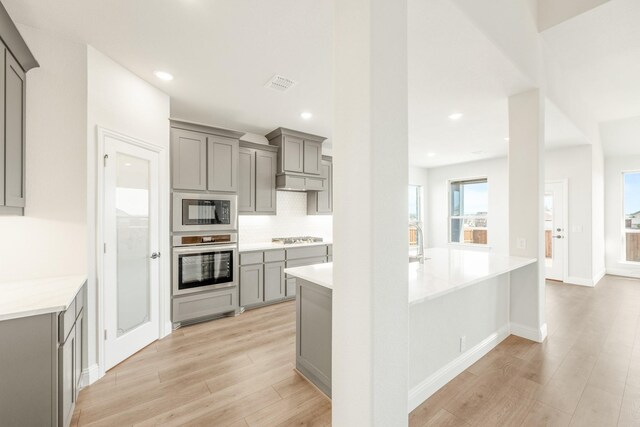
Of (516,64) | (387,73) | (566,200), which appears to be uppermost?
(516,64)

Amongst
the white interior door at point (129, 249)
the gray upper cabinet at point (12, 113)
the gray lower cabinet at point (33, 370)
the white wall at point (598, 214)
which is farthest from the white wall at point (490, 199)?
the gray upper cabinet at point (12, 113)

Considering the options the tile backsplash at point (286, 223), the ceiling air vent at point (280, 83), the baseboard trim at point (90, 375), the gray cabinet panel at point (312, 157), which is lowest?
the baseboard trim at point (90, 375)

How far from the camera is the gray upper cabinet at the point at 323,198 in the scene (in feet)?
16.8

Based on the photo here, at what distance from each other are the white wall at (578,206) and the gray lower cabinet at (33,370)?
287 inches

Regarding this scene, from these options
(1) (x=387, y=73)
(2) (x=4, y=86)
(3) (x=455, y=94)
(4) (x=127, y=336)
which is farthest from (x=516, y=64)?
(4) (x=127, y=336)

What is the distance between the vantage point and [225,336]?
312 centimetres

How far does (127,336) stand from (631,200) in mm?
9013

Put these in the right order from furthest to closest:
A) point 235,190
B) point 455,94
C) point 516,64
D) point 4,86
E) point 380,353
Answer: point 235,190, point 455,94, point 516,64, point 4,86, point 380,353

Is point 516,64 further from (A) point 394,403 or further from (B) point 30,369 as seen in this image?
(B) point 30,369

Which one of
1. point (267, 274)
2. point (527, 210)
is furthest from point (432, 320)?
point (267, 274)

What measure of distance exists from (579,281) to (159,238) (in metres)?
7.03

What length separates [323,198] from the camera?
520 cm

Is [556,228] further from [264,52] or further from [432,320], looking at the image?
[264,52]

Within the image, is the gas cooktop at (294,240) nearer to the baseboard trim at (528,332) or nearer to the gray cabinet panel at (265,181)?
the gray cabinet panel at (265,181)
